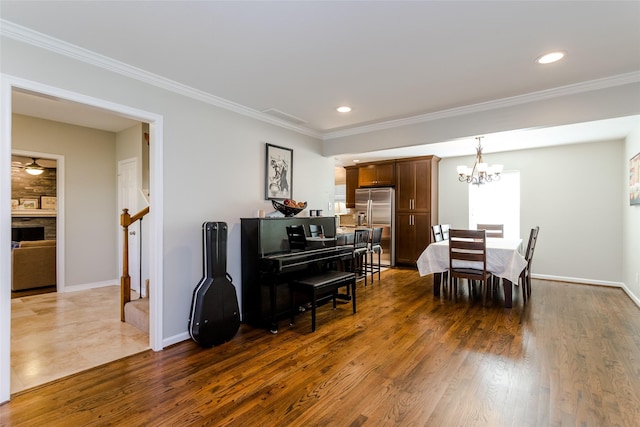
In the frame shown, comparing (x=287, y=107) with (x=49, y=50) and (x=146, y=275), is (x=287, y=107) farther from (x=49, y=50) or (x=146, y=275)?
(x=146, y=275)

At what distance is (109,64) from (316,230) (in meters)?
2.71

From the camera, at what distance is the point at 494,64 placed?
8.20ft

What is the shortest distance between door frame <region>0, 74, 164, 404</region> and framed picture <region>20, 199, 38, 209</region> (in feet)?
20.5

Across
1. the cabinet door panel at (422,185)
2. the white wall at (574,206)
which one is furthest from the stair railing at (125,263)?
the white wall at (574,206)

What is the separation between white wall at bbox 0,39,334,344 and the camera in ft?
7.41

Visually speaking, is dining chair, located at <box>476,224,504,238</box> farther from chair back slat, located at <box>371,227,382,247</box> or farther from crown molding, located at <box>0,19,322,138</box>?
crown molding, located at <box>0,19,322,138</box>

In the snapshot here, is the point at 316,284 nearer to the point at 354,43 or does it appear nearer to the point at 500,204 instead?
the point at 354,43

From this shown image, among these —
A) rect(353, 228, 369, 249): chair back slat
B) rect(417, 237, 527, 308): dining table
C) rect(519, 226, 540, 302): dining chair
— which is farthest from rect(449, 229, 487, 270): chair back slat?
rect(353, 228, 369, 249): chair back slat

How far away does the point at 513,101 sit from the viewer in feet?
10.6

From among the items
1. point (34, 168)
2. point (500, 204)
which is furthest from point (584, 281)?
point (34, 168)

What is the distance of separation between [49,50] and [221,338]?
8.71 ft

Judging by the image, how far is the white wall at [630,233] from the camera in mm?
3939

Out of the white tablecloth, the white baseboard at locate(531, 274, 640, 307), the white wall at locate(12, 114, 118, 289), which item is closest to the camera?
the white tablecloth

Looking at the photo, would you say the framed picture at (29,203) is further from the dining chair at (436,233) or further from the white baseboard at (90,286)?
the dining chair at (436,233)
